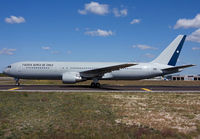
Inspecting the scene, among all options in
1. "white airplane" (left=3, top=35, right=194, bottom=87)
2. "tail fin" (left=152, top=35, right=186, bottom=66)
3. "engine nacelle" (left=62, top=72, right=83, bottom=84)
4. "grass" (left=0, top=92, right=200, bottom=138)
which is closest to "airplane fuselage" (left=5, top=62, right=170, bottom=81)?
"white airplane" (left=3, top=35, right=194, bottom=87)

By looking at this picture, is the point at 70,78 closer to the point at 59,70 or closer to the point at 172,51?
the point at 59,70

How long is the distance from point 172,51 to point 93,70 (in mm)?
14343

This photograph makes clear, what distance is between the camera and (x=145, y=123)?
25.6 feet

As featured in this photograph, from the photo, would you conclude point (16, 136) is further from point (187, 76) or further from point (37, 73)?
point (187, 76)

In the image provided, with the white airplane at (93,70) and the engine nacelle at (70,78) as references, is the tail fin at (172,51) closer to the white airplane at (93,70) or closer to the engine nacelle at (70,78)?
the white airplane at (93,70)

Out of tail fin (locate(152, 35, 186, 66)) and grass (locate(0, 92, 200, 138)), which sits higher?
tail fin (locate(152, 35, 186, 66))

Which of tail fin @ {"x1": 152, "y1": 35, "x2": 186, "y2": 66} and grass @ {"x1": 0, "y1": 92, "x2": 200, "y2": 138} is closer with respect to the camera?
grass @ {"x1": 0, "y1": 92, "x2": 200, "y2": 138}

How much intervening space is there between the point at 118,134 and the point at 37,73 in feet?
75.5

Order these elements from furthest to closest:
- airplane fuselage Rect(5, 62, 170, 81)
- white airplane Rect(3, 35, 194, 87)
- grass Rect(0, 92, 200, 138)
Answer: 1. airplane fuselage Rect(5, 62, 170, 81)
2. white airplane Rect(3, 35, 194, 87)
3. grass Rect(0, 92, 200, 138)

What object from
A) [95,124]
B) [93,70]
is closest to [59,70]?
[93,70]

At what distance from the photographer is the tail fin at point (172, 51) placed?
3031 cm

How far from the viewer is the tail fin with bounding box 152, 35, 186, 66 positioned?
1193 inches

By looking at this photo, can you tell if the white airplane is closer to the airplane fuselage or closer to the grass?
the airplane fuselage

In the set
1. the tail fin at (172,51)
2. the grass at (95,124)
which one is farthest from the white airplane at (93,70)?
→ the grass at (95,124)
